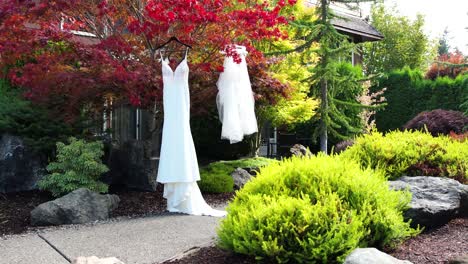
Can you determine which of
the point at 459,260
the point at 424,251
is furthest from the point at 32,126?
the point at 459,260

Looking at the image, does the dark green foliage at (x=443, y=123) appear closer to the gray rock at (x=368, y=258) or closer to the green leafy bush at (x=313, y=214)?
the green leafy bush at (x=313, y=214)

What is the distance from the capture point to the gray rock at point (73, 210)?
6676 mm

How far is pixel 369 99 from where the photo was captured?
17.5 meters

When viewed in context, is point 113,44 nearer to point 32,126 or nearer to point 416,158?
point 32,126

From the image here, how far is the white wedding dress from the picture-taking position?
7.27 meters

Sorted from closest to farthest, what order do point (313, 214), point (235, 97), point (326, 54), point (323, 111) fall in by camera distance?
point (313, 214)
point (235, 97)
point (326, 54)
point (323, 111)

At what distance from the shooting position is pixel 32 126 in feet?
→ 28.1

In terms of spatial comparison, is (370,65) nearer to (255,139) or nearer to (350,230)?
(255,139)

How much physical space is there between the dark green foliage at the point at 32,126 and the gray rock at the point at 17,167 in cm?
16

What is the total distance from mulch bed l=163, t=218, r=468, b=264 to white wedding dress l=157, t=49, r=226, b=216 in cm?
260

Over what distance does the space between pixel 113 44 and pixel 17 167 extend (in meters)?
2.77

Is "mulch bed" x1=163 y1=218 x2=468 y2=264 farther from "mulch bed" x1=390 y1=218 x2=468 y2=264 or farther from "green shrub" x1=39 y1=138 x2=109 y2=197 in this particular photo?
"green shrub" x1=39 y1=138 x2=109 y2=197

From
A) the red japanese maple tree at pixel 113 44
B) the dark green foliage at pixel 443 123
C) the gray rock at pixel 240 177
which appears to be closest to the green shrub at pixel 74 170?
the red japanese maple tree at pixel 113 44

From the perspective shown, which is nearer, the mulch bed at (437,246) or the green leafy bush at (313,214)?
the green leafy bush at (313,214)
